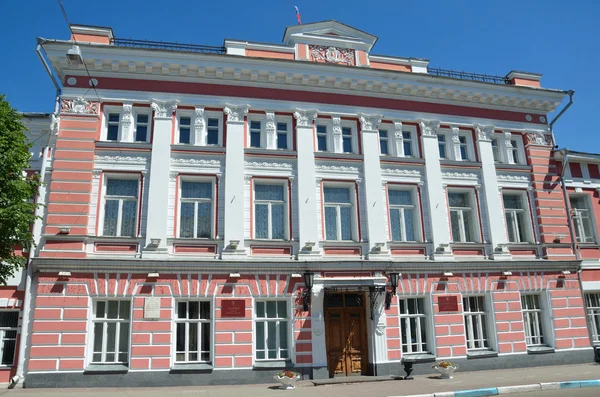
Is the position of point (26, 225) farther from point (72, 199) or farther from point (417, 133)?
point (417, 133)

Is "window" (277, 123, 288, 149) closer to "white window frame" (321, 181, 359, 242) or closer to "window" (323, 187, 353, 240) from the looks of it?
"white window frame" (321, 181, 359, 242)

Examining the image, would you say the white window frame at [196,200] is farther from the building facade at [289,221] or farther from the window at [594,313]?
the window at [594,313]

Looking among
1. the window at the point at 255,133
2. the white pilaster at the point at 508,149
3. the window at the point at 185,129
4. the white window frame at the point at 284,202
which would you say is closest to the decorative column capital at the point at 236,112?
the window at the point at 255,133

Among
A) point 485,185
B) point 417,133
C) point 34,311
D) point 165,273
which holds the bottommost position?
point 34,311

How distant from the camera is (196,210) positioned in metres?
15.6

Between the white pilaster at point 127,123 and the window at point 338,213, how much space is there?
6944 mm

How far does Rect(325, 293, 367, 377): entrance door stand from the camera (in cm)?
1530

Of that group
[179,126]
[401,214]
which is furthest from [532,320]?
[179,126]

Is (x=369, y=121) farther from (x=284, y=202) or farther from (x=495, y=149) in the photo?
(x=495, y=149)

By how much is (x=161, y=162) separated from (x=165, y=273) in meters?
3.65

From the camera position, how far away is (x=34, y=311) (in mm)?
13531

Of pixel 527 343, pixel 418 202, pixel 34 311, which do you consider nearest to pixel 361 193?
pixel 418 202

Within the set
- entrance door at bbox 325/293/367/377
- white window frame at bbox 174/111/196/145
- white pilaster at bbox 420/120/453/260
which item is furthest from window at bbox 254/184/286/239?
white pilaster at bbox 420/120/453/260

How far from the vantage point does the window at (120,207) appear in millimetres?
14945
